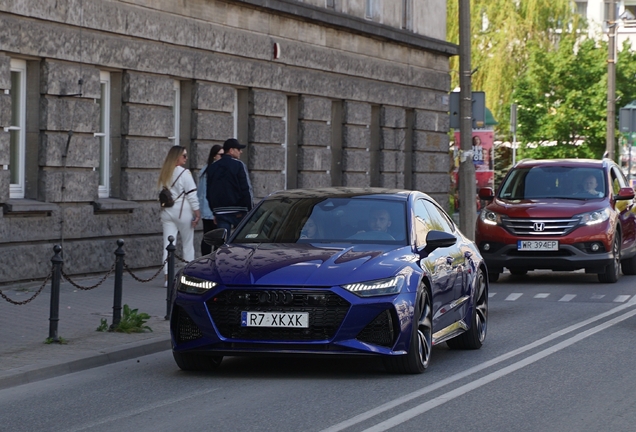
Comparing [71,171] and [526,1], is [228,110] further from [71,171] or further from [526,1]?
[526,1]

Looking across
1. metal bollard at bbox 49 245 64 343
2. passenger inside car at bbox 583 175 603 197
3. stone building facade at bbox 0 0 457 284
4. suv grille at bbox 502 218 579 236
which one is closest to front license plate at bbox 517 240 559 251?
suv grille at bbox 502 218 579 236

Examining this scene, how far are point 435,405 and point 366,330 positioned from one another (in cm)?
112

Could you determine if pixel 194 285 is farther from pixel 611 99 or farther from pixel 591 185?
pixel 611 99

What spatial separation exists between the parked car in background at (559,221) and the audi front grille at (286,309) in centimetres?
1018

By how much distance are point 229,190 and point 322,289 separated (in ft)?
24.3

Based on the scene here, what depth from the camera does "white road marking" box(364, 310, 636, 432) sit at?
326 inches

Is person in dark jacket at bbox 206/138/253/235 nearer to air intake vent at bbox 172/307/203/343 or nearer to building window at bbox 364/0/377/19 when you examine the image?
air intake vent at bbox 172/307/203/343

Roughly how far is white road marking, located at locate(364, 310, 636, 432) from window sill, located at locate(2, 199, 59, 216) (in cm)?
696

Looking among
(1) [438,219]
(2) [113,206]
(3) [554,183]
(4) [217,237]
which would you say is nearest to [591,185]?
(3) [554,183]

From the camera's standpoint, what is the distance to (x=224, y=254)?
10555 mm

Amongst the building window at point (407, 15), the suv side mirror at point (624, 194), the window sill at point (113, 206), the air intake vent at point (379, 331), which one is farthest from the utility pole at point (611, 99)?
the air intake vent at point (379, 331)

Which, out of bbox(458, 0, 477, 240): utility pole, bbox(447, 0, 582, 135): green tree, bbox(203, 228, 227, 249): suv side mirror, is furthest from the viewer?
bbox(447, 0, 582, 135): green tree

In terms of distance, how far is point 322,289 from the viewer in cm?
977

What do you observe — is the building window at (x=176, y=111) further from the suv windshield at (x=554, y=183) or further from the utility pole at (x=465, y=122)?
the utility pole at (x=465, y=122)
